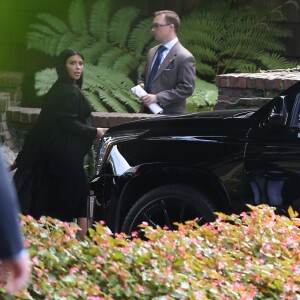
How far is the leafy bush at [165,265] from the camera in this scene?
4.41 m

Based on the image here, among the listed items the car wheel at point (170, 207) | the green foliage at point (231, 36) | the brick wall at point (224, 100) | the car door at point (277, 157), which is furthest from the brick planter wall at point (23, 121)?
the green foliage at point (231, 36)

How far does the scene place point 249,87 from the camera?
10492 millimetres

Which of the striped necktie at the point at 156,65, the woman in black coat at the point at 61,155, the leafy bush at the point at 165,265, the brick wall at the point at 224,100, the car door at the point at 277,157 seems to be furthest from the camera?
the brick wall at the point at 224,100

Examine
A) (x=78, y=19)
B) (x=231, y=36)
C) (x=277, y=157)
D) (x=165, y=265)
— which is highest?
(x=78, y=19)

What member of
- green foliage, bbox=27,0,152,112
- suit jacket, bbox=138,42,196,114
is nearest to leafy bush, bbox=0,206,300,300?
suit jacket, bbox=138,42,196,114

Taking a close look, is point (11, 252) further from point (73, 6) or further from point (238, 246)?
point (73, 6)

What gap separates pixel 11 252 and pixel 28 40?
12.3 meters

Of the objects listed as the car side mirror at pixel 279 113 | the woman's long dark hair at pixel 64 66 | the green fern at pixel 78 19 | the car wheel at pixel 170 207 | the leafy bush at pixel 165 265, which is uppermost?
the green fern at pixel 78 19

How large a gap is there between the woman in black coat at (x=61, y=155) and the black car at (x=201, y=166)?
1.63 feet

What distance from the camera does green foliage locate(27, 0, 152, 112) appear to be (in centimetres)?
1492

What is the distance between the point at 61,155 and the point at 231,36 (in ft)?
23.8

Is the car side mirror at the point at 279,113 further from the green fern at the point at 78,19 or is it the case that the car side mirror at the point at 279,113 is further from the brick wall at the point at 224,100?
the green fern at the point at 78,19

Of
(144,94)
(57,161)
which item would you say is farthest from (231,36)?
(57,161)

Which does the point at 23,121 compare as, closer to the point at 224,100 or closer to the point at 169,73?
the point at 169,73
